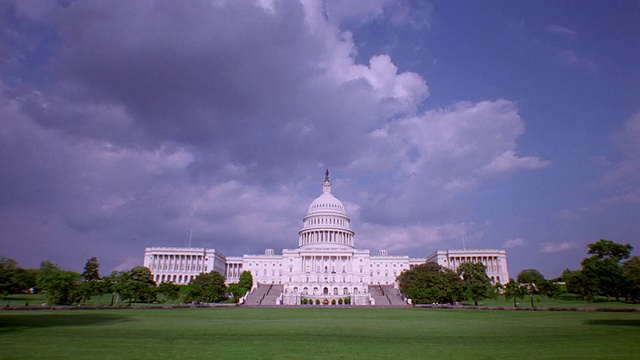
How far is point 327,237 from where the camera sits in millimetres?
159000

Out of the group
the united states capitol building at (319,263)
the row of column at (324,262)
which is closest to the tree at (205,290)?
the united states capitol building at (319,263)

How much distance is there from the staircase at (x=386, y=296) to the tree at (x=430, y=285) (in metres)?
3.82

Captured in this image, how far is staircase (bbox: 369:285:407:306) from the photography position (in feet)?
340

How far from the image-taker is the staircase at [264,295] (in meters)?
105

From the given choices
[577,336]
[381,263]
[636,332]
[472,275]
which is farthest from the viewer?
[381,263]

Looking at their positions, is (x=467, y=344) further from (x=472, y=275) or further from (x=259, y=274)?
(x=259, y=274)

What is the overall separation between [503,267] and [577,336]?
139481mm

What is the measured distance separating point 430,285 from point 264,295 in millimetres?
49092

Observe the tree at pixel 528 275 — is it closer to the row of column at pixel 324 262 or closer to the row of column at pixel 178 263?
the row of column at pixel 324 262

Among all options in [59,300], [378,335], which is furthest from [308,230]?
[378,335]

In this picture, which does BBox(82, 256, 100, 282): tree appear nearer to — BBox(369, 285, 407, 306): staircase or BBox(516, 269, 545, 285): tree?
BBox(369, 285, 407, 306): staircase

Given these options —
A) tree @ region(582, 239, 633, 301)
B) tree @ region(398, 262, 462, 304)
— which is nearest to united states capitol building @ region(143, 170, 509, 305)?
tree @ region(398, 262, 462, 304)

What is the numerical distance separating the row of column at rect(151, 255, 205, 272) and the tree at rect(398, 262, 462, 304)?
7555cm

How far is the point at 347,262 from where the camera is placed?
14450cm
